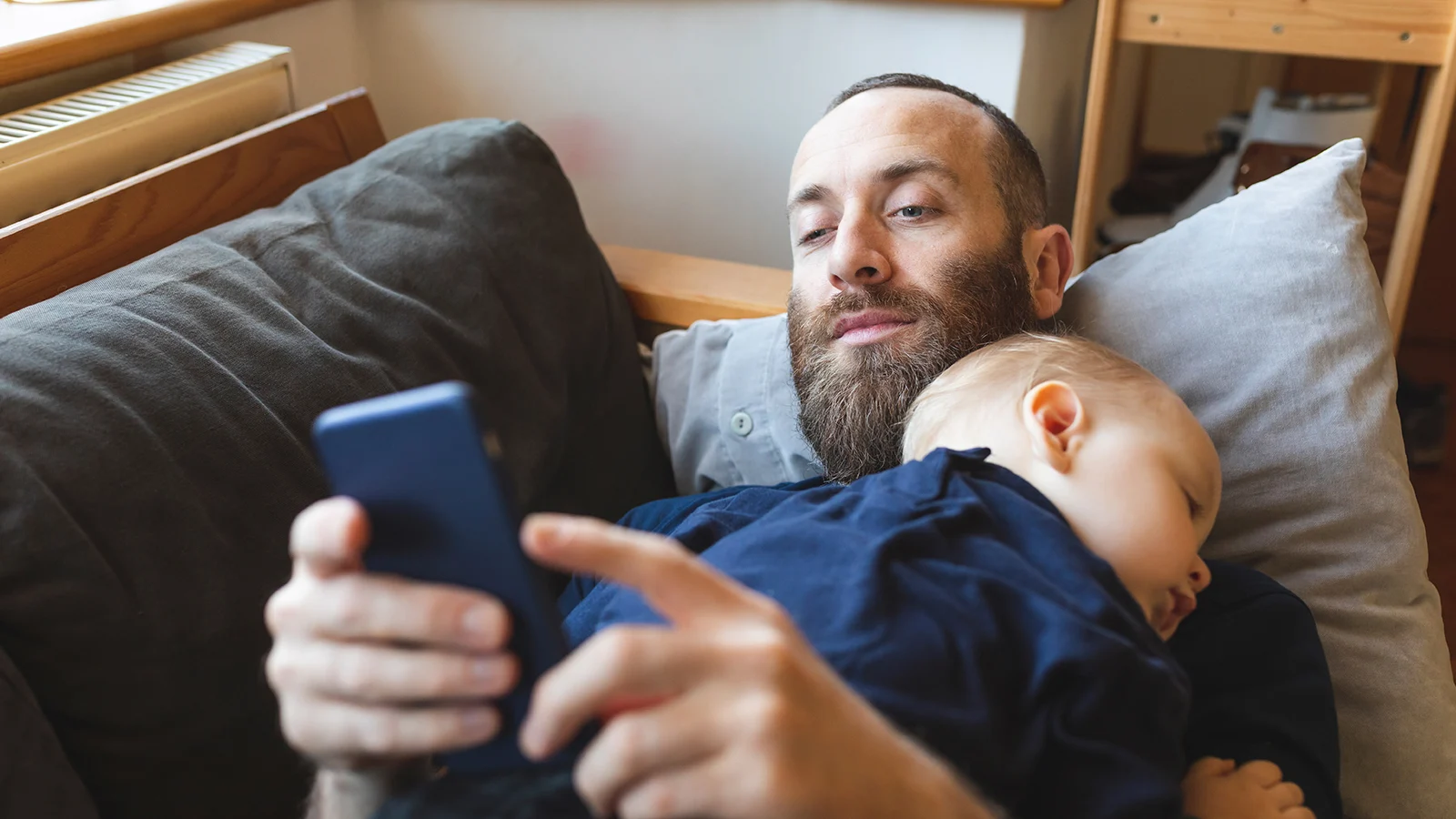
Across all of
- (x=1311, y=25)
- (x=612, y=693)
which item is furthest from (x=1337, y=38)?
(x=612, y=693)

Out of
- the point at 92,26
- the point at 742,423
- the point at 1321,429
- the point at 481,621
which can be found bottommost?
the point at 742,423

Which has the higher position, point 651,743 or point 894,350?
point 651,743

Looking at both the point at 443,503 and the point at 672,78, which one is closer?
the point at 443,503

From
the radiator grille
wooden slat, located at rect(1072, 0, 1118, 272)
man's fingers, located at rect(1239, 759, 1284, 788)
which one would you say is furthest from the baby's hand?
the radiator grille

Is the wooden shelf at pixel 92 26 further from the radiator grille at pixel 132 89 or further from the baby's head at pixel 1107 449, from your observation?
the baby's head at pixel 1107 449

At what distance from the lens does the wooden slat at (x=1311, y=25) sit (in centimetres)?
167

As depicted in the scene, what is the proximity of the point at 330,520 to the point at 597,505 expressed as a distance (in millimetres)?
864

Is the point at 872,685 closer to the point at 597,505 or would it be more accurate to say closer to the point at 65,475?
the point at 65,475

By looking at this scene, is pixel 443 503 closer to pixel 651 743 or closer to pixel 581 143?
pixel 651 743

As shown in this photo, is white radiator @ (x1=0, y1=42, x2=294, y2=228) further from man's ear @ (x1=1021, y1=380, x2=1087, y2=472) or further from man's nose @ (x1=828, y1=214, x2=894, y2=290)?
man's ear @ (x1=1021, y1=380, x2=1087, y2=472)

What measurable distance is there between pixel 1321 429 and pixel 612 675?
0.94 m

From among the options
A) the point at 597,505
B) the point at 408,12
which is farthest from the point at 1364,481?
the point at 408,12

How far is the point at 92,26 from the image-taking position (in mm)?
1331

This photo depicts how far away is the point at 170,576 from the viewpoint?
2.88 ft
